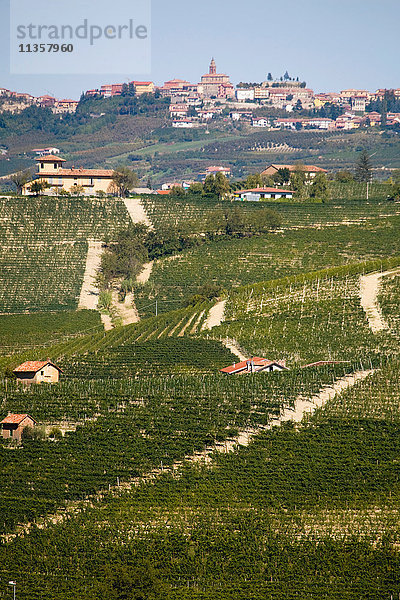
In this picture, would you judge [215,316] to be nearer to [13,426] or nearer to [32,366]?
[32,366]

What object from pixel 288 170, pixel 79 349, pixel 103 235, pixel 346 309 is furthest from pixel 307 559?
pixel 288 170

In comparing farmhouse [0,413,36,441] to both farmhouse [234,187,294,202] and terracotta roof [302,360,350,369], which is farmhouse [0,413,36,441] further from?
farmhouse [234,187,294,202]

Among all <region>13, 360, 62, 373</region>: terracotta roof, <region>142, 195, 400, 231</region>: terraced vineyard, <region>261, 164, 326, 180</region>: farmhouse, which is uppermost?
<region>261, 164, 326, 180</region>: farmhouse

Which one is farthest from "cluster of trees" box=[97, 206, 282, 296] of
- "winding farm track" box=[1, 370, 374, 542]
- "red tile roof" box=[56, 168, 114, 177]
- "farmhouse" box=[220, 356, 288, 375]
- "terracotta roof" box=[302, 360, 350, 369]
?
"winding farm track" box=[1, 370, 374, 542]

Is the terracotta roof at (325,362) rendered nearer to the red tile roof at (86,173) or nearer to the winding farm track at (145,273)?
the winding farm track at (145,273)

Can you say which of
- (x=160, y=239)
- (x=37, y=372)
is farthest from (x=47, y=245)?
(x=37, y=372)

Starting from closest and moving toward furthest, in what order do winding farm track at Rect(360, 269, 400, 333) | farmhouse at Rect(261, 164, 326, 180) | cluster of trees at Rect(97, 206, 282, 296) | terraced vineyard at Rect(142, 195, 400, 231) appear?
winding farm track at Rect(360, 269, 400, 333), cluster of trees at Rect(97, 206, 282, 296), terraced vineyard at Rect(142, 195, 400, 231), farmhouse at Rect(261, 164, 326, 180)

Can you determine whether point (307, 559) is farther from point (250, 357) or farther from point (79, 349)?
point (79, 349)
